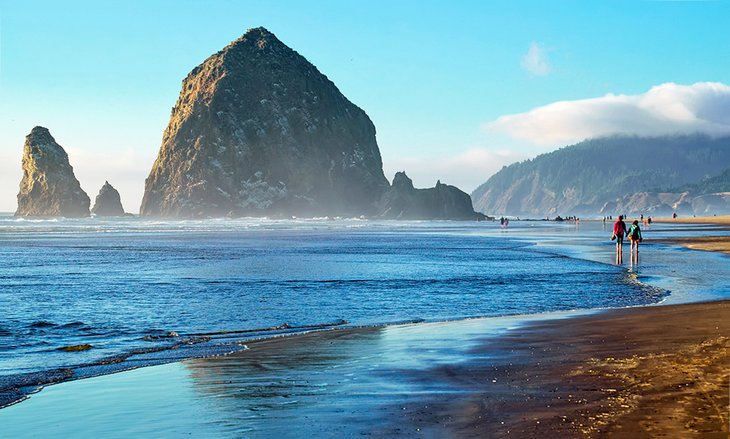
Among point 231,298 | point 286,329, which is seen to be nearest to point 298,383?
point 286,329

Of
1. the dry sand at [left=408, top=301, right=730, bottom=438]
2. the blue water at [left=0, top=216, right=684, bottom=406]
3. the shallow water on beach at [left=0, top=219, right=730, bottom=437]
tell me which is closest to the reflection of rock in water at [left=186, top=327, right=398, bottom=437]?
the shallow water on beach at [left=0, top=219, right=730, bottom=437]

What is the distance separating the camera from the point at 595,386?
843 centimetres

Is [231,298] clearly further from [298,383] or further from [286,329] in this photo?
[298,383]

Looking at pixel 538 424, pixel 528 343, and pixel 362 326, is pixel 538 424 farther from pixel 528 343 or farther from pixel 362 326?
pixel 362 326

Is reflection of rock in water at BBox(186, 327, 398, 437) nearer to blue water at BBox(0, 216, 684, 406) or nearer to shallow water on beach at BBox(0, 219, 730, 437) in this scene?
shallow water on beach at BBox(0, 219, 730, 437)

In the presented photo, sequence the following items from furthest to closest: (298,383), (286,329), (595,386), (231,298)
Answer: (231,298), (286,329), (298,383), (595,386)

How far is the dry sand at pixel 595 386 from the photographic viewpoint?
6.69 meters

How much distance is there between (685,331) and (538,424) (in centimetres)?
738

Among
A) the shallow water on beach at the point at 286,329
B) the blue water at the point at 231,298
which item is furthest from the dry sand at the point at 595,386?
the blue water at the point at 231,298

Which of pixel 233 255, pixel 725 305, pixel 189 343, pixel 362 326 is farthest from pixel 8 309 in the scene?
pixel 233 255

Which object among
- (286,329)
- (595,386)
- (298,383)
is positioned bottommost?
(286,329)

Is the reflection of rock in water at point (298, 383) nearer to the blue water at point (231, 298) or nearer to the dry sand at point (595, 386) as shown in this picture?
the dry sand at point (595, 386)

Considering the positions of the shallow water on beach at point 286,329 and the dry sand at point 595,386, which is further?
the shallow water on beach at point 286,329

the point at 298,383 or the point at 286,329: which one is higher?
the point at 298,383
